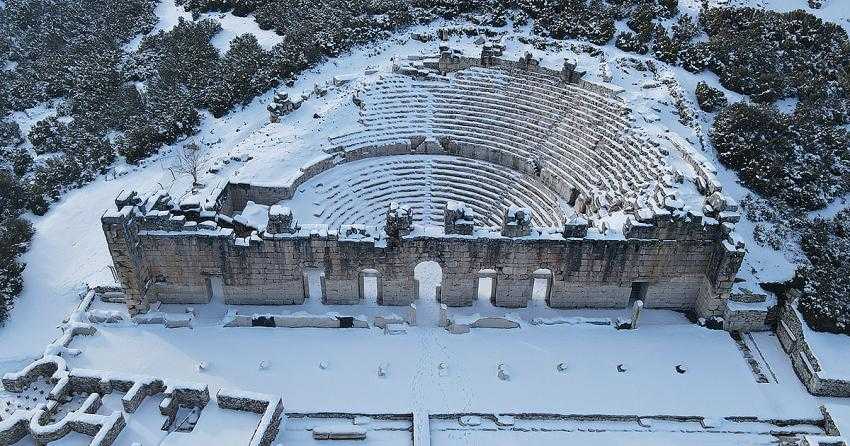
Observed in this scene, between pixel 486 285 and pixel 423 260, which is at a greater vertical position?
Answer: pixel 423 260

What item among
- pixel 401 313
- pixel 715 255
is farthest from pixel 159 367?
pixel 715 255

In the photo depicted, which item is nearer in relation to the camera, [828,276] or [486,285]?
[828,276]

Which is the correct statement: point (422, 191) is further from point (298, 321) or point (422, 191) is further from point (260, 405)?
point (260, 405)

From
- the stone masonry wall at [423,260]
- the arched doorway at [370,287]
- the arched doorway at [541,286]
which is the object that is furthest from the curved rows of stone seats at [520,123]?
the arched doorway at [370,287]

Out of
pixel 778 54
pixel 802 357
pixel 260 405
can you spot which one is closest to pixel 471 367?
pixel 260 405

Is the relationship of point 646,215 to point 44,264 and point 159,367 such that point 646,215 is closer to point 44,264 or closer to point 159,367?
point 159,367

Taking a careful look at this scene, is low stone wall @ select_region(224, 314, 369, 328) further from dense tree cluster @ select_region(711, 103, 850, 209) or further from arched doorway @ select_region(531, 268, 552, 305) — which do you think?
dense tree cluster @ select_region(711, 103, 850, 209)
